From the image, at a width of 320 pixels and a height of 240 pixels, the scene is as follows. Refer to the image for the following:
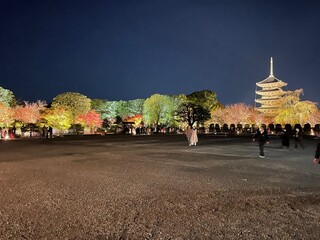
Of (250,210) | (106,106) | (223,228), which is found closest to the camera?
(223,228)

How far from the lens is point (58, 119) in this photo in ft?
175

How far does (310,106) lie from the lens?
60438mm

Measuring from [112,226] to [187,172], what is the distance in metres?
5.89

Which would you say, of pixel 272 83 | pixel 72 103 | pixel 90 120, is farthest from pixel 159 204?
pixel 272 83

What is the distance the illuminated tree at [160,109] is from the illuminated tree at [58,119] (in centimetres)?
2328

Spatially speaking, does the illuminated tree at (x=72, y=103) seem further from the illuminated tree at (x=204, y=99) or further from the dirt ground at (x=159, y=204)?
the dirt ground at (x=159, y=204)

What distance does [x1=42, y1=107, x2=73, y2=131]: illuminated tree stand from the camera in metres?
53.4

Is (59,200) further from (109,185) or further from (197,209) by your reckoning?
(197,209)

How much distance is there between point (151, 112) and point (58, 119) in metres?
25.8

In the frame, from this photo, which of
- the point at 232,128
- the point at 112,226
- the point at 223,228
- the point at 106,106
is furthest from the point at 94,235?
the point at 106,106

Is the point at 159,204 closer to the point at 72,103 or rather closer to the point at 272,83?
the point at 72,103

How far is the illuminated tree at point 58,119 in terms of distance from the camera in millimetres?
53388

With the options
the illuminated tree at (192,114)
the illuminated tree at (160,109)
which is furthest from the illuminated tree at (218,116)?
the illuminated tree at (160,109)

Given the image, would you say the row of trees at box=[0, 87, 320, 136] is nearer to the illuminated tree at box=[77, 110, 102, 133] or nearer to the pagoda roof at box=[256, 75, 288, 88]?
the illuminated tree at box=[77, 110, 102, 133]
